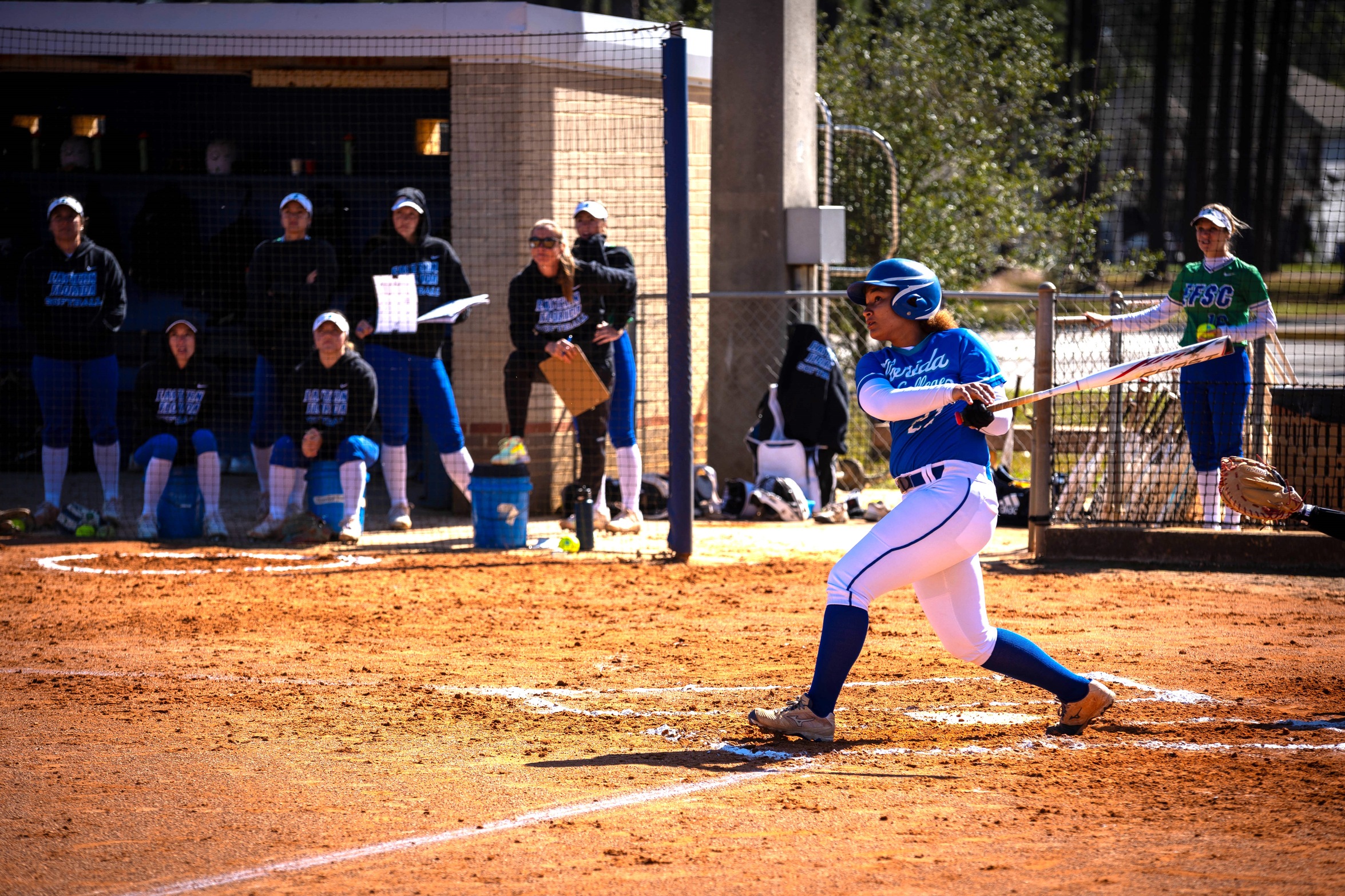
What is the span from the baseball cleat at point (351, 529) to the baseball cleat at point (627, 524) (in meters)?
1.85

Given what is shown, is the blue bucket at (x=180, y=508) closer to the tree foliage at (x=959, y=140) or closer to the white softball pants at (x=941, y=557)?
the white softball pants at (x=941, y=557)

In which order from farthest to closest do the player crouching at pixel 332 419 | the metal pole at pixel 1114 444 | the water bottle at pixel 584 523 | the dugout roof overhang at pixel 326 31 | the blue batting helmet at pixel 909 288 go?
the dugout roof overhang at pixel 326 31 → the player crouching at pixel 332 419 → the water bottle at pixel 584 523 → the metal pole at pixel 1114 444 → the blue batting helmet at pixel 909 288

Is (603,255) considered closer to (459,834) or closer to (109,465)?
(109,465)

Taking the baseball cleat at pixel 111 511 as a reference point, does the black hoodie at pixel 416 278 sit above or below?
above

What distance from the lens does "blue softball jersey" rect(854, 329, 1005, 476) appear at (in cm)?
490

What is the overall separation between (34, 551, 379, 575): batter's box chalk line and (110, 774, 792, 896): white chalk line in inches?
192

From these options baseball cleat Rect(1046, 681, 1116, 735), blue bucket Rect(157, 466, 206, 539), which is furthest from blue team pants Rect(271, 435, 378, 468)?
baseball cleat Rect(1046, 681, 1116, 735)

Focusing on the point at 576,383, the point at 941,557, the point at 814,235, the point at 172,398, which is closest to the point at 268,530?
the point at 172,398

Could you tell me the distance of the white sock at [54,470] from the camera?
10.2 m

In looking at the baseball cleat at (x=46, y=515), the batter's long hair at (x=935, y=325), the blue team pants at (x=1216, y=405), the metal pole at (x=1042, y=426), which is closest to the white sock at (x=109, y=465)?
the baseball cleat at (x=46, y=515)

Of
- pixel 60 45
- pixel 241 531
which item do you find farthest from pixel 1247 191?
pixel 60 45

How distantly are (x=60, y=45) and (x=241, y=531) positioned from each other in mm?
4693

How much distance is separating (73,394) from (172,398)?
819 millimetres

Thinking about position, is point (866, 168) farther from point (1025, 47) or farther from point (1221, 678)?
point (1221, 678)
